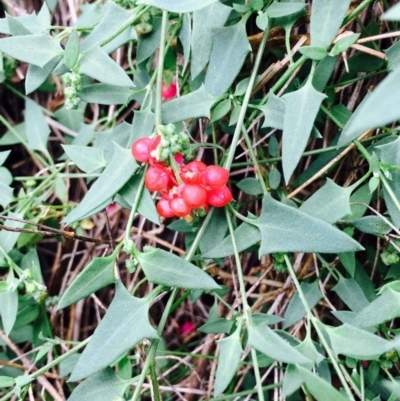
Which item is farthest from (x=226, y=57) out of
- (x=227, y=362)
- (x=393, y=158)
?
(x=227, y=362)

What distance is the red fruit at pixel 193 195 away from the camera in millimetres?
895

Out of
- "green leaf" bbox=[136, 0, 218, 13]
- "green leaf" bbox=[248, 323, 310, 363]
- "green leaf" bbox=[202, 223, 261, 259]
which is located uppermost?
"green leaf" bbox=[136, 0, 218, 13]

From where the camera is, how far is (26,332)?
154cm

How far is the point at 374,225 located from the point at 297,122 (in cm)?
32

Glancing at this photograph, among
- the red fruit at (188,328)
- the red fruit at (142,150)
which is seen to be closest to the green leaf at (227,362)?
the red fruit at (142,150)

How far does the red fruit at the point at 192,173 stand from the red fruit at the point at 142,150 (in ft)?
0.23

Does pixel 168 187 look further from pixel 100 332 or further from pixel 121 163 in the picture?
pixel 100 332

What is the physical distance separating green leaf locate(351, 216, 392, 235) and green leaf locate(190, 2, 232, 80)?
0.47 metres

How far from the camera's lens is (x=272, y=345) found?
2.73 ft

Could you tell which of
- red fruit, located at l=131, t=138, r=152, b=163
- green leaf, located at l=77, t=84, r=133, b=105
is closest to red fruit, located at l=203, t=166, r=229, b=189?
red fruit, located at l=131, t=138, r=152, b=163

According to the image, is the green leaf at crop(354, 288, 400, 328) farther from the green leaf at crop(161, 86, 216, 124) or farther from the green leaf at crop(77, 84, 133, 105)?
the green leaf at crop(77, 84, 133, 105)

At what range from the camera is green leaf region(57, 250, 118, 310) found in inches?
37.1

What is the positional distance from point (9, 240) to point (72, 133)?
1.61 ft

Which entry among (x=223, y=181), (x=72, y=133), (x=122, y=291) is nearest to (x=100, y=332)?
(x=122, y=291)
